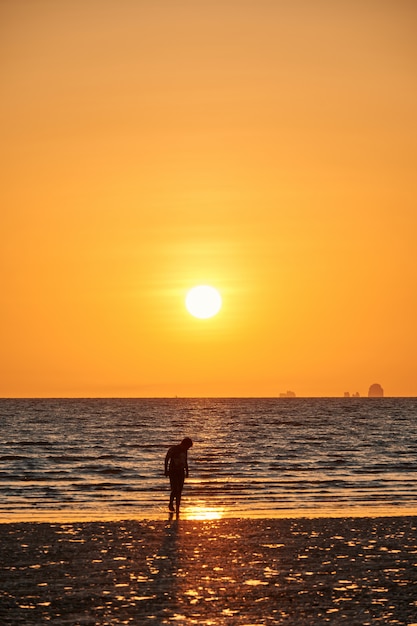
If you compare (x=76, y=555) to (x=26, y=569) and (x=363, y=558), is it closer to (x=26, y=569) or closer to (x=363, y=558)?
(x=26, y=569)

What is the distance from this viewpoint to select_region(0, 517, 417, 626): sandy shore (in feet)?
50.5

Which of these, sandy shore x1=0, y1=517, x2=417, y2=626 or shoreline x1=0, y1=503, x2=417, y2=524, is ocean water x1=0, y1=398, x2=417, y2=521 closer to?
shoreline x1=0, y1=503, x2=417, y2=524

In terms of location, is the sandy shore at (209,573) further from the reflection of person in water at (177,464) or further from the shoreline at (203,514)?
the reflection of person in water at (177,464)

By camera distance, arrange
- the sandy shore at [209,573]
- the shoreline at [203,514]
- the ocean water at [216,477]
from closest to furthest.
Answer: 1. the sandy shore at [209,573]
2. the shoreline at [203,514]
3. the ocean water at [216,477]

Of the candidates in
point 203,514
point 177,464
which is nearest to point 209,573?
point 177,464

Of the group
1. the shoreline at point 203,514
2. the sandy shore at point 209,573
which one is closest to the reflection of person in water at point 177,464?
the shoreline at point 203,514

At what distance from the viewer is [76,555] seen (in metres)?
21.8

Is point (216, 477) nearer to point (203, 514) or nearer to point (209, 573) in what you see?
point (203, 514)

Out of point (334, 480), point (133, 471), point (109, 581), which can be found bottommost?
point (109, 581)

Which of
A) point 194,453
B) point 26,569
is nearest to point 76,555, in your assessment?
point 26,569

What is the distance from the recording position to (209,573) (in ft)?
62.7

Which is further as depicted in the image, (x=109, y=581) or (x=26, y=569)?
(x=26, y=569)

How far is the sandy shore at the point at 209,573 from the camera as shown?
15.4 m

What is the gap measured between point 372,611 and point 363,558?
226 inches
